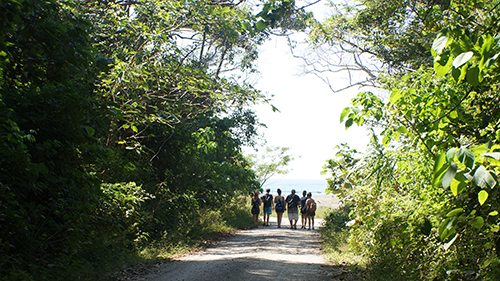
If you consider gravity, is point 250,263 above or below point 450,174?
below

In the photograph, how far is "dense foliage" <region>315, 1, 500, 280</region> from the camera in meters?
1.73

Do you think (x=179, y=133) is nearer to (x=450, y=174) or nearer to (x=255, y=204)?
(x=255, y=204)

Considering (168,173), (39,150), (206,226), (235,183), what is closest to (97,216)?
(39,150)

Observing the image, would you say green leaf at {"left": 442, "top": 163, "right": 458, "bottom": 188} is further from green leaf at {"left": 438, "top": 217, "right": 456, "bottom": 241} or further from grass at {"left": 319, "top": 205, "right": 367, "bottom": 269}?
grass at {"left": 319, "top": 205, "right": 367, "bottom": 269}

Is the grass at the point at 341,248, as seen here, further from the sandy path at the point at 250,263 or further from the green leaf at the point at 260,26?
the green leaf at the point at 260,26

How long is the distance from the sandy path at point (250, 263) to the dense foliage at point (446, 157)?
7.36 ft

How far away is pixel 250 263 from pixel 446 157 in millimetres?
7724

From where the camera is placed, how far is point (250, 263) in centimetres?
862

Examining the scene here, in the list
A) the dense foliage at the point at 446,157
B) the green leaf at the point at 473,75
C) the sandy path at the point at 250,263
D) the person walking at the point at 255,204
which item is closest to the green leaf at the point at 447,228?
the dense foliage at the point at 446,157

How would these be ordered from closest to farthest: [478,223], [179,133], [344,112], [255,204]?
[478,223], [344,112], [179,133], [255,204]

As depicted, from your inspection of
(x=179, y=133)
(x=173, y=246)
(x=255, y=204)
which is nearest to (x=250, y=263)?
(x=173, y=246)

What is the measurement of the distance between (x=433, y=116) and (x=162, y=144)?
361 inches

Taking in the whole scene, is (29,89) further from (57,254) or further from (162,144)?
(162,144)

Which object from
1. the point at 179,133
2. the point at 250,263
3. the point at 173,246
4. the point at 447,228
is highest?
the point at 179,133
